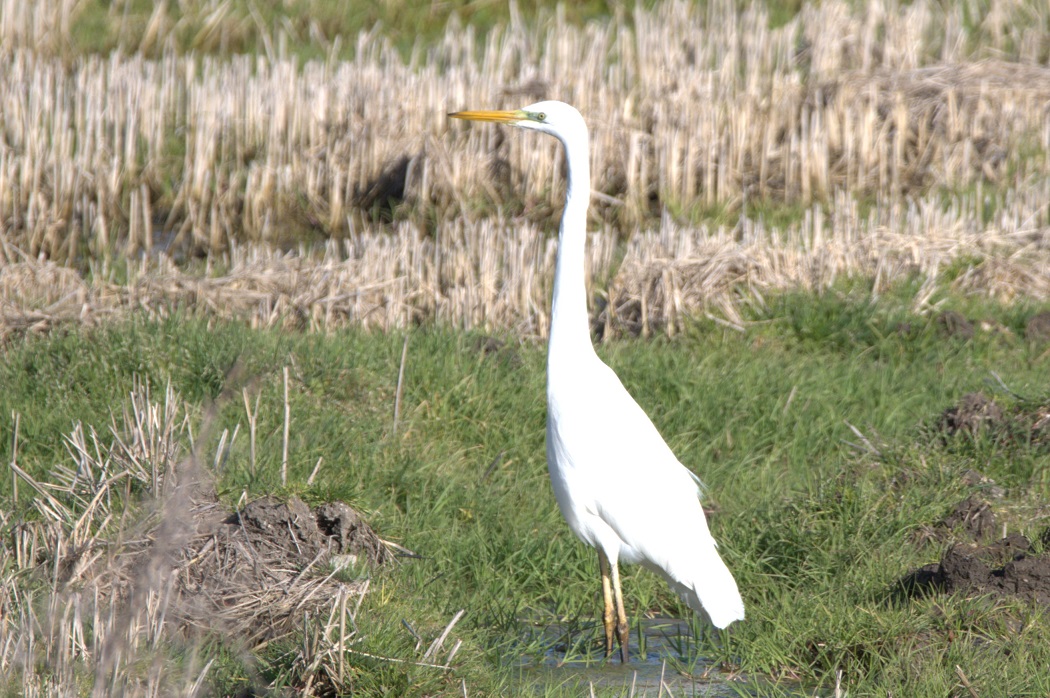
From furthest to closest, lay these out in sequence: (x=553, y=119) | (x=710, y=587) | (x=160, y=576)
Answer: (x=553, y=119) < (x=710, y=587) < (x=160, y=576)

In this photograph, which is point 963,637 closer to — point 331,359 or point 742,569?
point 742,569

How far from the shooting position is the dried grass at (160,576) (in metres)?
3.38

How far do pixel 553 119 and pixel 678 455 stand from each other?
1998 mm

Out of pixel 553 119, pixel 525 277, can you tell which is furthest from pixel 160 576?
pixel 525 277

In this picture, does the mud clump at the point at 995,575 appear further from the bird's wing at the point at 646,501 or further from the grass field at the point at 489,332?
the bird's wing at the point at 646,501

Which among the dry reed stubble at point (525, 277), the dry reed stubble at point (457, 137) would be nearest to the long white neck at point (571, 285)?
the dry reed stubble at point (525, 277)

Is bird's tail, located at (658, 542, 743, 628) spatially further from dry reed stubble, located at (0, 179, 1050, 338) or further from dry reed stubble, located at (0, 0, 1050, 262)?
dry reed stubble, located at (0, 0, 1050, 262)

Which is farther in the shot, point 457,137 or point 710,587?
point 457,137

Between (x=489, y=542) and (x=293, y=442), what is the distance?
95 centimetres

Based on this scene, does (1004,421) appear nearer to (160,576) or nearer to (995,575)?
(995,575)

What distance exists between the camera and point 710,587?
4211 mm

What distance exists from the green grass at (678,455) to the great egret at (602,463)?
326 millimetres

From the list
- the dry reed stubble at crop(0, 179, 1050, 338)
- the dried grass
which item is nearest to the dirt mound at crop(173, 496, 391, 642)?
the dried grass

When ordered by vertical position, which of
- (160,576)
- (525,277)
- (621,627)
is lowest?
(621,627)
